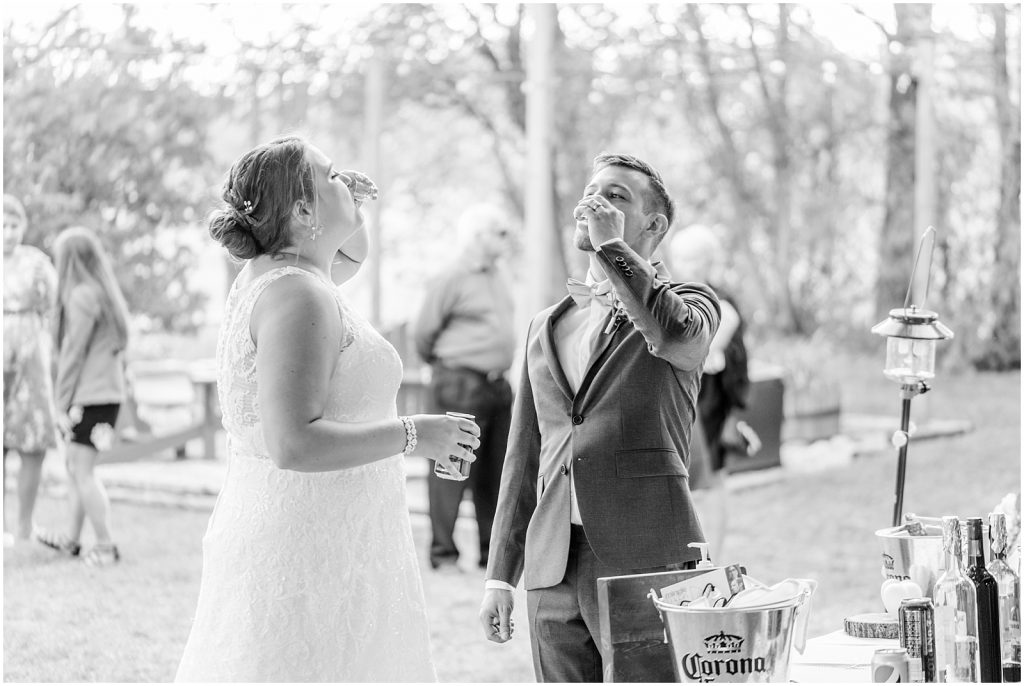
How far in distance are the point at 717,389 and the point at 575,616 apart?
2913mm

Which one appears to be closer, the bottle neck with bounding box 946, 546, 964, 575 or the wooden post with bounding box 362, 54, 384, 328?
the bottle neck with bounding box 946, 546, 964, 575

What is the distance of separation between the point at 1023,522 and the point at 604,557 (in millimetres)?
784

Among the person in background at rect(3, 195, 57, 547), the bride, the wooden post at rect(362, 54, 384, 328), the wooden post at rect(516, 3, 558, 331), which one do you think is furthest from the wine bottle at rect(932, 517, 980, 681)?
the wooden post at rect(362, 54, 384, 328)

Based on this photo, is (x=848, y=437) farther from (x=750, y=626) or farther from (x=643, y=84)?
(x=750, y=626)

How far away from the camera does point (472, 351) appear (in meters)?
5.79

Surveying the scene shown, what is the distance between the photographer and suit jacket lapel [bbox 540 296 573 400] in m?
2.20

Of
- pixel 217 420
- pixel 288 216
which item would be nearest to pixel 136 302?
pixel 217 420

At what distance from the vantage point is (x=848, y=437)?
9.67 m

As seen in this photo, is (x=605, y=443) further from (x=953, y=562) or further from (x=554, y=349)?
(x=953, y=562)

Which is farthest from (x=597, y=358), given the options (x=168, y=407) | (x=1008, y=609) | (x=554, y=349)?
(x=168, y=407)

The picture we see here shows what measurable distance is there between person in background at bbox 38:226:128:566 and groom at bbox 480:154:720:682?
381 cm

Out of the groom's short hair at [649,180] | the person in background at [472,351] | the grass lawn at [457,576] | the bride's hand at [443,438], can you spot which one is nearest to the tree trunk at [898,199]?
the grass lawn at [457,576]

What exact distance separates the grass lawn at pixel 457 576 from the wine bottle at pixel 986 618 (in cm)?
242

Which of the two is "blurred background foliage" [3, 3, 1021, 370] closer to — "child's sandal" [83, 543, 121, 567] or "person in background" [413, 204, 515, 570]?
"child's sandal" [83, 543, 121, 567]
